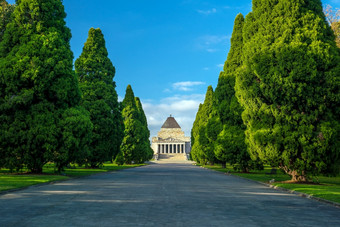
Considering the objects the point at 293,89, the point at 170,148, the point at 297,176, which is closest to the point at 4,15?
the point at 293,89

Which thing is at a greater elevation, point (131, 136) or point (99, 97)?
point (99, 97)

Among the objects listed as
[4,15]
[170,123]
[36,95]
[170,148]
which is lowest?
[170,148]

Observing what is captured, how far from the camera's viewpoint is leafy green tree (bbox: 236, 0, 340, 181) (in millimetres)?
18547

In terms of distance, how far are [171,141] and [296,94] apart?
424ft

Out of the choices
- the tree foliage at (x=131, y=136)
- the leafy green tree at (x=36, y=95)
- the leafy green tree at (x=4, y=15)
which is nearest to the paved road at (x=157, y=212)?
the leafy green tree at (x=36, y=95)

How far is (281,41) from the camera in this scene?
66.7ft

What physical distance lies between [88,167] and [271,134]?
2602cm

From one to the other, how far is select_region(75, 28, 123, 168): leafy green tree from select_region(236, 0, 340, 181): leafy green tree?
60.1ft

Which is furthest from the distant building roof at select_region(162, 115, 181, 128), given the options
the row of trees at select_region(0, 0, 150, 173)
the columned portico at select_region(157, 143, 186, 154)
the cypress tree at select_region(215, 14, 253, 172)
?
the row of trees at select_region(0, 0, 150, 173)

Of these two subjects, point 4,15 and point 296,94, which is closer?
point 296,94

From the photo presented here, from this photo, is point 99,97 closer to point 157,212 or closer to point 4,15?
point 4,15

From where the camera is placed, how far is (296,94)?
62.3ft

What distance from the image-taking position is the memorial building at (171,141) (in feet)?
481

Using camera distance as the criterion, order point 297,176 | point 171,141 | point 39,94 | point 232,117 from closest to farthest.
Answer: point 297,176 < point 39,94 < point 232,117 < point 171,141
